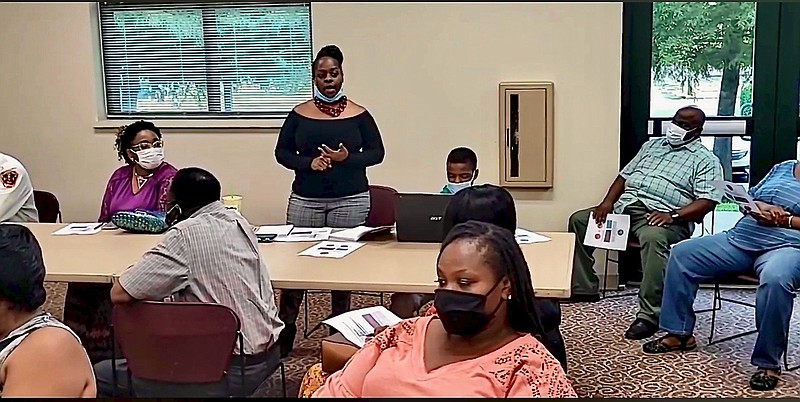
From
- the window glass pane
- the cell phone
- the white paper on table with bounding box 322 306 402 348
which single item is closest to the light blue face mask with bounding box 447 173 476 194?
the cell phone

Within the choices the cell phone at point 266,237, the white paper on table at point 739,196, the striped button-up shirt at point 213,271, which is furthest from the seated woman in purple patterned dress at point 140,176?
the white paper on table at point 739,196

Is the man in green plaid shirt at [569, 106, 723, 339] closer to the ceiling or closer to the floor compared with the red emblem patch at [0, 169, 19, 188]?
closer to the floor

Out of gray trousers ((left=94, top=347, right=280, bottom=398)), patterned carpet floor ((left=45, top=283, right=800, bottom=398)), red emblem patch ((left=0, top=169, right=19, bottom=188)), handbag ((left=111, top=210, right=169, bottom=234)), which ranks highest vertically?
red emblem patch ((left=0, top=169, right=19, bottom=188))

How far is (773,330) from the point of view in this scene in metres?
3.60

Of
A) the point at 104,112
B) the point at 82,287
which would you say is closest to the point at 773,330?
the point at 82,287

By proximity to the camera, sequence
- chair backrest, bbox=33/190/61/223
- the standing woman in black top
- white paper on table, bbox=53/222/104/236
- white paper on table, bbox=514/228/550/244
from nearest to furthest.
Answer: white paper on table, bbox=514/228/550/244 < white paper on table, bbox=53/222/104/236 < the standing woman in black top < chair backrest, bbox=33/190/61/223

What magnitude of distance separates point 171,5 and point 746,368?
4103 mm

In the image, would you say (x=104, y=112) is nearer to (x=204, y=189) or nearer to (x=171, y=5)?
(x=171, y=5)

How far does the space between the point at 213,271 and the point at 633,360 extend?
7.27 feet

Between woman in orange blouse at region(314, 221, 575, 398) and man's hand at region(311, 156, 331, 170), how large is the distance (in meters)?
2.12

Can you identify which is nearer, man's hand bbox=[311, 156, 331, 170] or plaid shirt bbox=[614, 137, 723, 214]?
man's hand bbox=[311, 156, 331, 170]

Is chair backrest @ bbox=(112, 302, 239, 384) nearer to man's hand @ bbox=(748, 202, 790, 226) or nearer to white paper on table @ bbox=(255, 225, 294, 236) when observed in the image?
white paper on table @ bbox=(255, 225, 294, 236)

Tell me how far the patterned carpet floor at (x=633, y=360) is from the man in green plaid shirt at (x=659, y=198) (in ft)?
0.71

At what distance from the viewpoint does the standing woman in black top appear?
395cm
